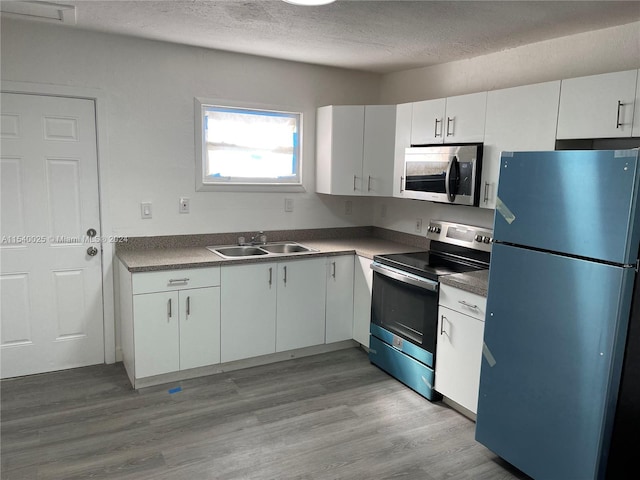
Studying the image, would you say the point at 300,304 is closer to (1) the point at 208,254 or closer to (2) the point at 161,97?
(1) the point at 208,254

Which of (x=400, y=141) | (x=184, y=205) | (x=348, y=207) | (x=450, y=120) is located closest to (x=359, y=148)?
(x=400, y=141)

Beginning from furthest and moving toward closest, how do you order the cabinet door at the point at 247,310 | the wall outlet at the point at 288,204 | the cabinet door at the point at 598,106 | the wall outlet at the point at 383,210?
the wall outlet at the point at 383,210 → the wall outlet at the point at 288,204 → the cabinet door at the point at 247,310 → the cabinet door at the point at 598,106

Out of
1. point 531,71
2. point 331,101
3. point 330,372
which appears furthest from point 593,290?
point 331,101

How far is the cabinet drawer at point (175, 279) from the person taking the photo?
3127 millimetres

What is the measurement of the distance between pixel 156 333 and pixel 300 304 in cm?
109

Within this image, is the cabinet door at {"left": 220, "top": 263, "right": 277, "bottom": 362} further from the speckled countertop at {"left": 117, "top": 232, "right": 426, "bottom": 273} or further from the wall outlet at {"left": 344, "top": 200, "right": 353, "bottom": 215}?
the wall outlet at {"left": 344, "top": 200, "right": 353, "bottom": 215}

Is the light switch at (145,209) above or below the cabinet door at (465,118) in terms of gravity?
below

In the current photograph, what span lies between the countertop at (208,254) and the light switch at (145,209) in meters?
0.26

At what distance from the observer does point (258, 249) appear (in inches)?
155

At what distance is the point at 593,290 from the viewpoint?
200cm

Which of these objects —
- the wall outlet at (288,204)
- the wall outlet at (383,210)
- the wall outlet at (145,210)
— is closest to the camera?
the wall outlet at (145,210)

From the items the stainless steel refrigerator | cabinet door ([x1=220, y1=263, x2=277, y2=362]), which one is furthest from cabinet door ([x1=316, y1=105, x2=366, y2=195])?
the stainless steel refrigerator

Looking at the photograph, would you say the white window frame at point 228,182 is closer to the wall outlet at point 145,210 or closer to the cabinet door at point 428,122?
the wall outlet at point 145,210

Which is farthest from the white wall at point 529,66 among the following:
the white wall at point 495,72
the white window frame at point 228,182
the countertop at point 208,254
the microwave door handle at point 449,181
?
the countertop at point 208,254
